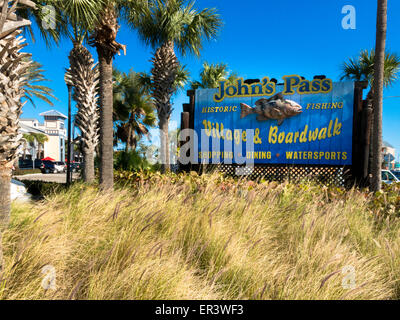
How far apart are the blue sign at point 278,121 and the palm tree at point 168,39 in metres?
3.21

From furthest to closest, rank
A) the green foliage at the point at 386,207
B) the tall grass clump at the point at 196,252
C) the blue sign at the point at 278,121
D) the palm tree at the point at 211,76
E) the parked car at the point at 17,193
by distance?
1. the palm tree at the point at 211,76
2. the blue sign at the point at 278,121
3. the parked car at the point at 17,193
4. the green foliage at the point at 386,207
5. the tall grass clump at the point at 196,252

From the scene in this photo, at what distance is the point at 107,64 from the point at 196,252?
6.09 metres

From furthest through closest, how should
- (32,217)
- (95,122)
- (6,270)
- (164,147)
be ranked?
(164,147) < (95,122) < (32,217) < (6,270)

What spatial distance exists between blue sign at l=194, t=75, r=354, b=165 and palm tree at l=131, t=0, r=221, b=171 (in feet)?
10.5

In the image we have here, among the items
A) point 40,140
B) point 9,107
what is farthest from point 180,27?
point 40,140

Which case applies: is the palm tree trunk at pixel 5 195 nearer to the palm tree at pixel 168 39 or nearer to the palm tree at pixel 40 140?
the palm tree at pixel 168 39

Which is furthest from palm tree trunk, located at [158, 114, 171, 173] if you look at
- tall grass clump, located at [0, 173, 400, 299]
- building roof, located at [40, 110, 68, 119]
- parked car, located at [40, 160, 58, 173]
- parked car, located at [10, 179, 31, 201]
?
building roof, located at [40, 110, 68, 119]

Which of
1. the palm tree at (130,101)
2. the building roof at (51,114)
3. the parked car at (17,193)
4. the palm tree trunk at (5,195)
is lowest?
the parked car at (17,193)

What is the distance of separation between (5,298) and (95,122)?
8.81 metres

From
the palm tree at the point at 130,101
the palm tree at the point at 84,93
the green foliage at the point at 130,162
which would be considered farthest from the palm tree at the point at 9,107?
the palm tree at the point at 130,101

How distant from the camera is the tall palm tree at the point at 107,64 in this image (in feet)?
22.3

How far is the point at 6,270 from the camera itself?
2.10m
